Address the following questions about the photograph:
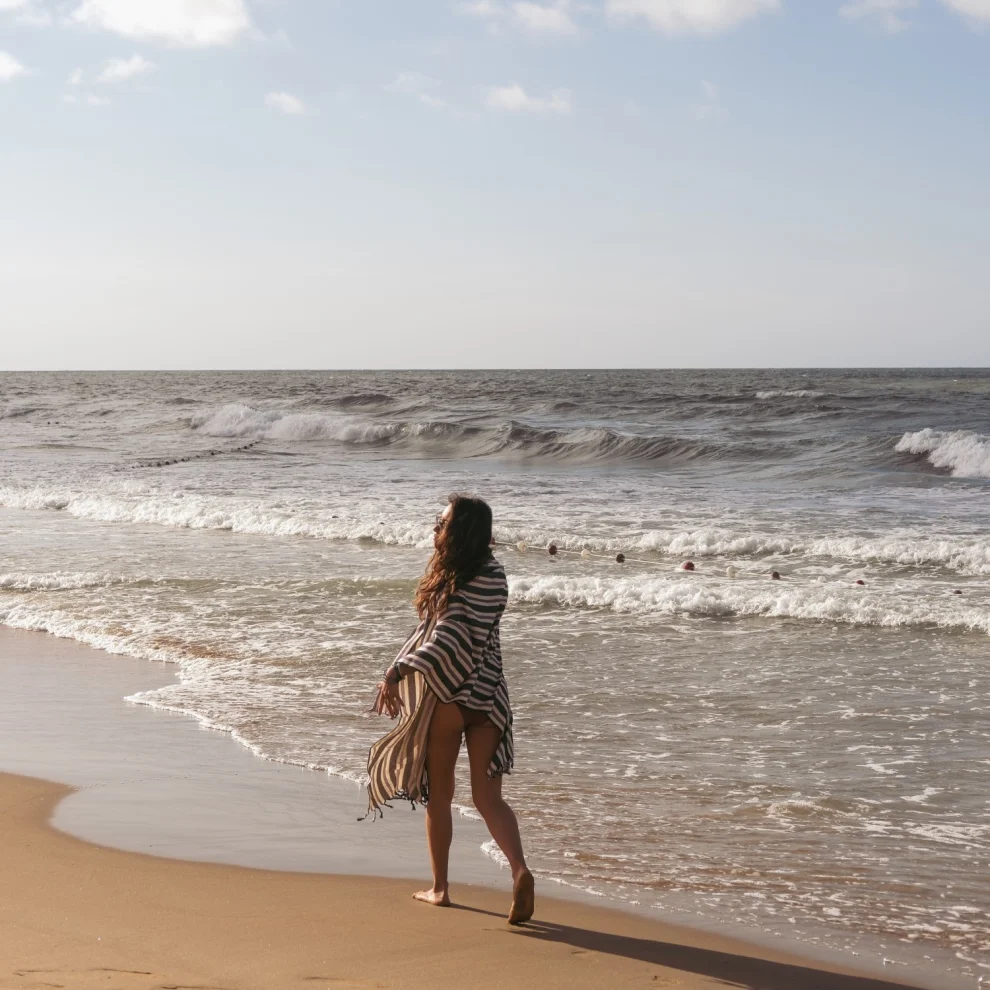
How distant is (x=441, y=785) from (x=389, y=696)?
16.2 inches

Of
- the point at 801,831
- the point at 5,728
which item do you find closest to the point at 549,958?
the point at 801,831

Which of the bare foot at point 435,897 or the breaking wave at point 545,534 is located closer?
the bare foot at point 435,897

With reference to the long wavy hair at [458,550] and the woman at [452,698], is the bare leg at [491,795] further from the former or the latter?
the long wavy hair at [458,550]

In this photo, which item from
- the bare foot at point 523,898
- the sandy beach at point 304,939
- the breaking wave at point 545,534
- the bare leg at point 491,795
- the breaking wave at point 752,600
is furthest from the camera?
the breaking wave at point 545,534

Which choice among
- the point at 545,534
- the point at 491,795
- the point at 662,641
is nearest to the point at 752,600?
the point at 662,641

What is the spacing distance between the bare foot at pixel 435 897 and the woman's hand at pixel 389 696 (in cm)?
72

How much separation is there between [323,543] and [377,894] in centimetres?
1031

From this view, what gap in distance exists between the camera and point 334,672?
8.14 metres

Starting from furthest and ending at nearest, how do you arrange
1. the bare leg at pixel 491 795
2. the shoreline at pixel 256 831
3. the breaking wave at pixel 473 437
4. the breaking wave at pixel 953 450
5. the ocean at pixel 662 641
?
the breaking wave at pixel 473 437
the breaking wave at pixel 953 450
the ocean at pixel 662 641
the bare leg at pixel 491 795
the shoreline at pixel 256 831

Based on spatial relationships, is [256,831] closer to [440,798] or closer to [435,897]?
[435,897]

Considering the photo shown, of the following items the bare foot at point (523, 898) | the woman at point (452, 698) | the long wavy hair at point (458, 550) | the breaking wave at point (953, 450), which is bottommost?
the bare foot at point (523, 898)

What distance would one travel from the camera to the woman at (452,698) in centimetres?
398

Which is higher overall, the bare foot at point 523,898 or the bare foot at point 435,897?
the bare foot at point 523,898

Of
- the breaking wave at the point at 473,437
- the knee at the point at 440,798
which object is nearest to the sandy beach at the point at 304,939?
the knee at the point at 440,798
